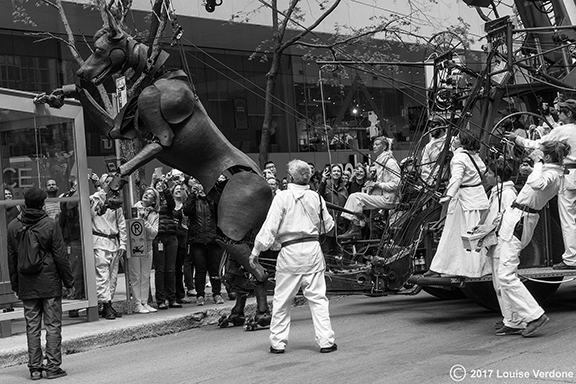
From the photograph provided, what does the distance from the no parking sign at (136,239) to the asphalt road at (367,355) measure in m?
1.70

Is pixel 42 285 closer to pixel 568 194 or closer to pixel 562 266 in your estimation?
pixel 562 266

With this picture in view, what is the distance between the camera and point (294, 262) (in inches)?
348

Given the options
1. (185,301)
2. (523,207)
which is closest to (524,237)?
(523,207)

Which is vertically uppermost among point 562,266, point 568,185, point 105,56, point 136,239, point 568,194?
point 105,56

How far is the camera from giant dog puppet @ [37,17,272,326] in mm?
10023

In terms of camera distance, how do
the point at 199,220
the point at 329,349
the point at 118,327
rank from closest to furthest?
1. the point at 329,349
2. the point at 118,327
3. the point at 199,220

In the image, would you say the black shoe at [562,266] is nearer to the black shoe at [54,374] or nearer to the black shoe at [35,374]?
the black shoe at [54,374]

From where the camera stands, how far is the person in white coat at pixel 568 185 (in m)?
10.2

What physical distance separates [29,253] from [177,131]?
2.42 meters

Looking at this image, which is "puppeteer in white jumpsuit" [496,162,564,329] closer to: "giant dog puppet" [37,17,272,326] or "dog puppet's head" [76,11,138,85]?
"giant dog puppet" [37,17,272,326]

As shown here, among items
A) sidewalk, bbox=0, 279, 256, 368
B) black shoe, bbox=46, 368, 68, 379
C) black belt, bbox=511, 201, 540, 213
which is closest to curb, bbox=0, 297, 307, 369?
sidewalk, bbox=0, 279, 256, 368

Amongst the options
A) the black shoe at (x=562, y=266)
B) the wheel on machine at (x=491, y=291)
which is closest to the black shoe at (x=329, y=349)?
the wheel on machine at (x=491, y=291)

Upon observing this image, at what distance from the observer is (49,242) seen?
861cm

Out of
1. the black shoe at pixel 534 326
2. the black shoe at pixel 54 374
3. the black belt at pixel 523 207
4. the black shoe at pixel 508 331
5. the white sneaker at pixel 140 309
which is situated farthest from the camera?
the white sneaker at pixel 140 309
